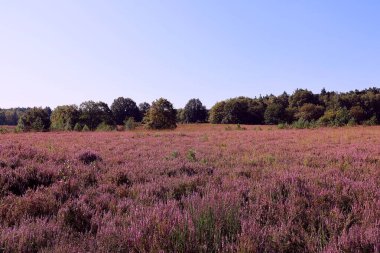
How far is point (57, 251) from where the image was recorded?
2705mm

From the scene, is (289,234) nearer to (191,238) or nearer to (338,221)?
(338,221)

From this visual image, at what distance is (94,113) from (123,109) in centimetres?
2699

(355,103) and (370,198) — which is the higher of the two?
(355,103)

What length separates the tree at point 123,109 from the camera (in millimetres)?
95438

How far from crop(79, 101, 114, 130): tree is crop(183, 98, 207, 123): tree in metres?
39.6

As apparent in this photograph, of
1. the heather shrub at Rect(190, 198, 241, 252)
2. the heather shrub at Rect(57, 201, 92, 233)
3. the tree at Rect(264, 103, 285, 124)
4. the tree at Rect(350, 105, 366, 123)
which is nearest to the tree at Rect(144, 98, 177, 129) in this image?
the tree at Rect(264, 103, 285, 124)

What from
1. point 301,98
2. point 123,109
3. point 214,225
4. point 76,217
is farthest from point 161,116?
point 214,225

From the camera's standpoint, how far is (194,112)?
111562 millimetres

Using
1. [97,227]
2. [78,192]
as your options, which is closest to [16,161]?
[78,192]

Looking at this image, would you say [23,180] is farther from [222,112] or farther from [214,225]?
[222,112]

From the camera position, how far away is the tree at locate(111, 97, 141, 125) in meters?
95.4

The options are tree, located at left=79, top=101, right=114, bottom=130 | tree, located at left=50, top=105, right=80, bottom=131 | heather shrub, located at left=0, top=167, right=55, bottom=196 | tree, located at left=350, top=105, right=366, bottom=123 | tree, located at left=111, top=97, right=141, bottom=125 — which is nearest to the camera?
heather shrub, located at left=0, top=167, right=55, bottom=196

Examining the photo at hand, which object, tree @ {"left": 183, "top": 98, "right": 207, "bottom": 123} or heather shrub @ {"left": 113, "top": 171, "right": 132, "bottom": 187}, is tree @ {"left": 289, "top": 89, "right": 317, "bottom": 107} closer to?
tree @ {"left": 183, "top": 98, "right": 207, "bottom": 123}

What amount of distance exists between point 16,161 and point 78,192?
12.1ft
